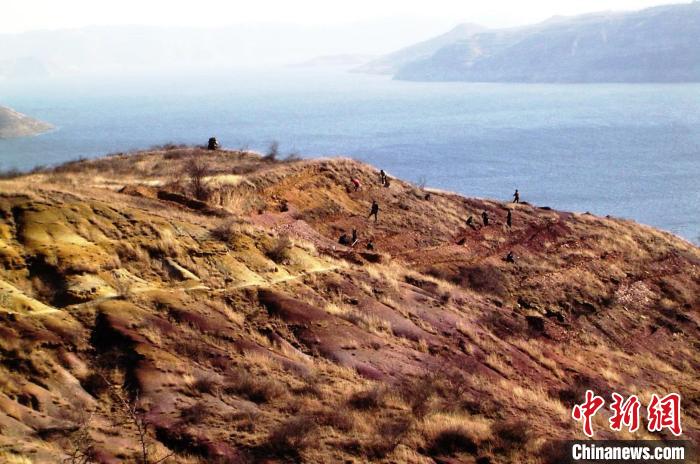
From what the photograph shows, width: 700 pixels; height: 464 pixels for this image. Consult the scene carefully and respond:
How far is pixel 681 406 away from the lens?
2255cm

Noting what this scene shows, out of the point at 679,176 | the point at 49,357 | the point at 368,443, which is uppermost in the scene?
the point at 49,357

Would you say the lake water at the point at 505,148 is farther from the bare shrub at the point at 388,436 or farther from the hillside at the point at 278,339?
the bare shrub at the point at 388,436

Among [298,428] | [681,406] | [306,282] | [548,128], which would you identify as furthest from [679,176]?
[298,428]

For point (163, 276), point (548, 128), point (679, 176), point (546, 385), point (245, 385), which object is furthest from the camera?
point (548, 128)

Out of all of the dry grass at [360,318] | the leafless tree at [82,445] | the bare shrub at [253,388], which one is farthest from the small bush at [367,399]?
the leafless tree at [82,445]

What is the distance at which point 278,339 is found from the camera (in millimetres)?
17656

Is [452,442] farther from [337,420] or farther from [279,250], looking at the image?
[279,250]

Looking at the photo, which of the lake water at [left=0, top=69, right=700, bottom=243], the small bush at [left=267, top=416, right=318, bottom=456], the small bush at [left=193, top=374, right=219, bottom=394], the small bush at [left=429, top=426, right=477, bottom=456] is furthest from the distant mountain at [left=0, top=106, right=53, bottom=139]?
the small bush at [left=429, top=426, right=477, bottom=456]

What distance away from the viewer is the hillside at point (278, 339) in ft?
42.3

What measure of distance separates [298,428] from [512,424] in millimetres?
5244

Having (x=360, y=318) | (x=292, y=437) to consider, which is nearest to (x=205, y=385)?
(x=292, y=437)

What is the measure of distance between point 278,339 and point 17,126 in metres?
176

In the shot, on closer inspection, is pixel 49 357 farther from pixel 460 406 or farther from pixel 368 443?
pixel 460 406

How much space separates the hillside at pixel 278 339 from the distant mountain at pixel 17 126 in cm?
14780
